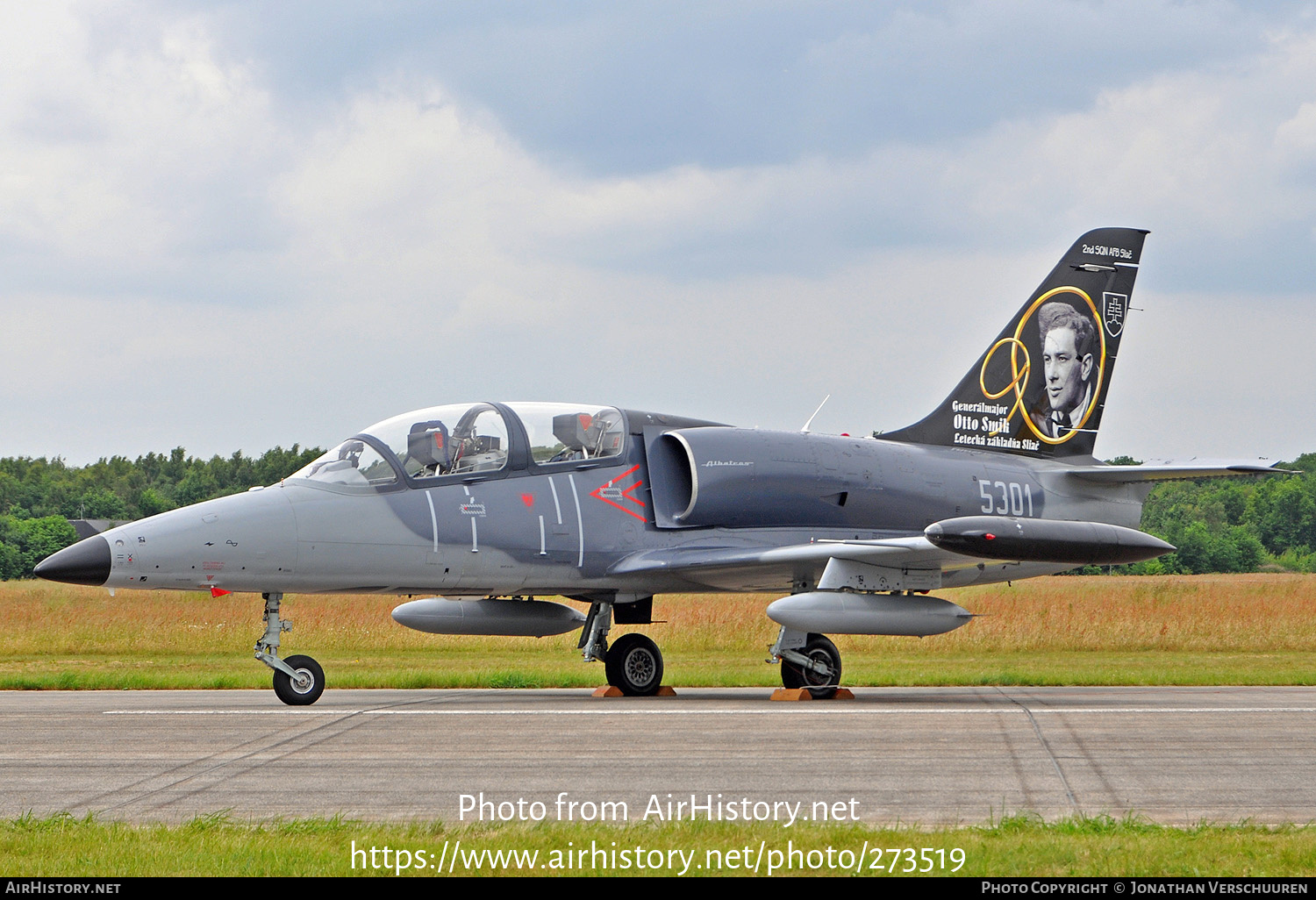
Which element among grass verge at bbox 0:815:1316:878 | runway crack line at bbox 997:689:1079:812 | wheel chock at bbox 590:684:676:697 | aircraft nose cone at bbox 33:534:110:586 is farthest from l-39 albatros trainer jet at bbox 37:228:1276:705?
grass verge at bbox 0:815:1316:878

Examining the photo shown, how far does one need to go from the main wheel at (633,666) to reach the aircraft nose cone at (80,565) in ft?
18.9

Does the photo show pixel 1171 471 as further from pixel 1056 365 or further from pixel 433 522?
pixel 433 522

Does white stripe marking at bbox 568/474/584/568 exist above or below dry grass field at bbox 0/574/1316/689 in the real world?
above

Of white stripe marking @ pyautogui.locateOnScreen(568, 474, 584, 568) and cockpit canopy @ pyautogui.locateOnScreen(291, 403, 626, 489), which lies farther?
white stripe marking @ pyautogui.locateOnScreen(568, 474, 584, 568)

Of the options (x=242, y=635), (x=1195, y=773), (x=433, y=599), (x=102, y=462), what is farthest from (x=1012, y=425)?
(x=102, y=462)

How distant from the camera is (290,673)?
Result: 13406 millimetres

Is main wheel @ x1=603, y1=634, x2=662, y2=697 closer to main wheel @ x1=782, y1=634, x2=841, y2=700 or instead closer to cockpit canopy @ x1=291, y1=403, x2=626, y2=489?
main wheel @ x1=782, y1=634, x2=841, y2=700

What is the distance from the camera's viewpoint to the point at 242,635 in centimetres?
2775

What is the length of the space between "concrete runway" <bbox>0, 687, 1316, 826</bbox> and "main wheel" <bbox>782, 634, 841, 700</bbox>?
3.23ft

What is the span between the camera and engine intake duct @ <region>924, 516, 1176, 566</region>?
44.8ft

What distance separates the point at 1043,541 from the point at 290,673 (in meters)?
7.68

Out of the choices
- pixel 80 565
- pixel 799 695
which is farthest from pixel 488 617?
pixel 80 565

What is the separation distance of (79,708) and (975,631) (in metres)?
18.3

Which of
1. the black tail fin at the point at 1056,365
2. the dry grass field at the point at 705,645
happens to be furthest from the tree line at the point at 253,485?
the black tail fin at the point at 1056,365
